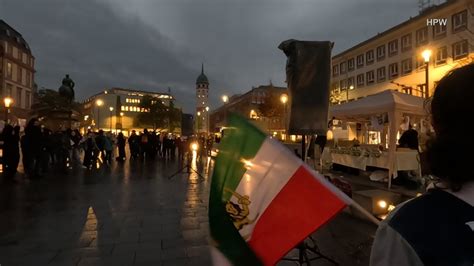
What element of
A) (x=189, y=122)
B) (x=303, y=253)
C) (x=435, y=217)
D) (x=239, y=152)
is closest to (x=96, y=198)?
(x=303, y=253)

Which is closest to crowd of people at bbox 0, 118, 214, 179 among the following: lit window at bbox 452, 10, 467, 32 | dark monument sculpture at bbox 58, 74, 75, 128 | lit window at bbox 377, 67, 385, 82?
dark monument sculpture at bbox 58, 74, 75, 128

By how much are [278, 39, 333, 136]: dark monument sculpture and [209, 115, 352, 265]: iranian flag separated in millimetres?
4381

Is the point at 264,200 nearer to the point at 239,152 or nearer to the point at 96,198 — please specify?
the point at 239,152

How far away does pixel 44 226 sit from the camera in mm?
6414

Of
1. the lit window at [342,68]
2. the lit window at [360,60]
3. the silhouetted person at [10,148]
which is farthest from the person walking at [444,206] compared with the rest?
the lit window at [342,68]

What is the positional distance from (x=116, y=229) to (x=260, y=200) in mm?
5279

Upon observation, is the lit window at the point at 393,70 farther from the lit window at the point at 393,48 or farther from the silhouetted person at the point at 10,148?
the silhouetted person at the point at 10,148

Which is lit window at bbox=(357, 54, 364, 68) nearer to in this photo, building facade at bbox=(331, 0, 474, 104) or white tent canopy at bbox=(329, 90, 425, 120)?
building facade at bbox=(331, 0, 474, 104)

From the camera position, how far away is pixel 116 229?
6.23 m

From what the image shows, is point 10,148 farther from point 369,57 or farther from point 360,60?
point 360,60

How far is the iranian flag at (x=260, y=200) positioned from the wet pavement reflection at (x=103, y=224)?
322cm

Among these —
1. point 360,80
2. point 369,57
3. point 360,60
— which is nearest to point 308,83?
point 369,57

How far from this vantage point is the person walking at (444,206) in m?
1.02

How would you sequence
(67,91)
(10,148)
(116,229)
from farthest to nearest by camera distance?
(67,91), (10,148), (116,229)
